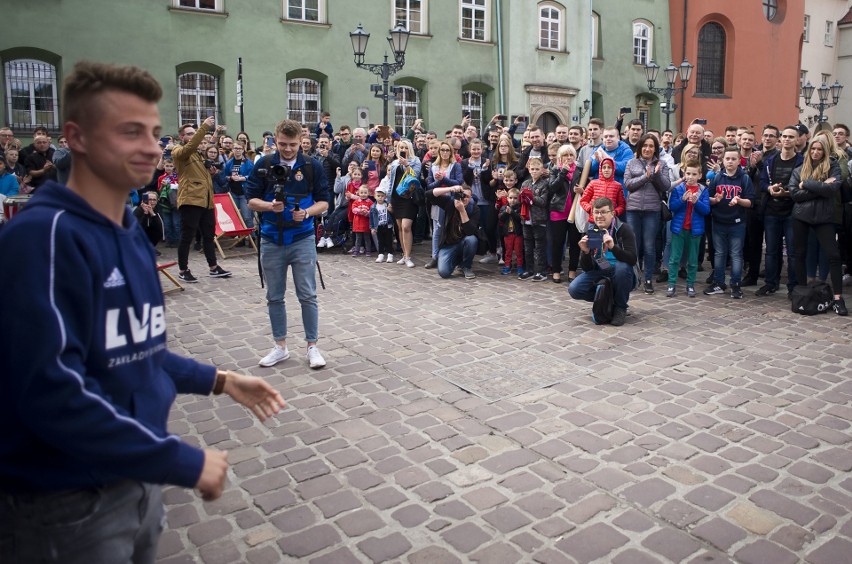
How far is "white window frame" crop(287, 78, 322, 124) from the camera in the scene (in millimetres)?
24062

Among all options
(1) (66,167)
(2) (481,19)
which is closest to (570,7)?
(2) (481,19)

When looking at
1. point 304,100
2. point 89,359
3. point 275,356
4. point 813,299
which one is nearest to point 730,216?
point 813,299

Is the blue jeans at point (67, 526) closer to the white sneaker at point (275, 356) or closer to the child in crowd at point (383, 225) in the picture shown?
the white sneaker at point (275, 356)

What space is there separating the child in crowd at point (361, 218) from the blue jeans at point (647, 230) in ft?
16.1

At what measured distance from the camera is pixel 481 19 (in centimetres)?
2712

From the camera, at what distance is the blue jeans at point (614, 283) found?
7.70 metres

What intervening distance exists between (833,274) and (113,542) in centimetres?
865

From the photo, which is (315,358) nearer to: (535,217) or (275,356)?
(275,356)

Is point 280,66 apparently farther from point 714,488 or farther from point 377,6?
point 714,488

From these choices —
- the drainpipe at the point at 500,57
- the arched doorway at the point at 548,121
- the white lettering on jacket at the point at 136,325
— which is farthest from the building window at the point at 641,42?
the white lettering on jacket at the point at 136,325

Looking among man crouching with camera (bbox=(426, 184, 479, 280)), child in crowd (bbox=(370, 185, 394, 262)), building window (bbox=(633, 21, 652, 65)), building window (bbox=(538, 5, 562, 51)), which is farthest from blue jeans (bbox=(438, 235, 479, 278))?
building window (bbox=(633, 21, 652, 65))

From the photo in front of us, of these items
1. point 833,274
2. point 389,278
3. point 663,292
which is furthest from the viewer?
point 389,278

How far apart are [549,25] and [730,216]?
21.4 m

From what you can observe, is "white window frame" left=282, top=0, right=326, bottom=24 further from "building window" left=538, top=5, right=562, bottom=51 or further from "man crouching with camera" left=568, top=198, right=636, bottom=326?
"man crouching with camera" left=568, top=198, right=636, bottom=326
